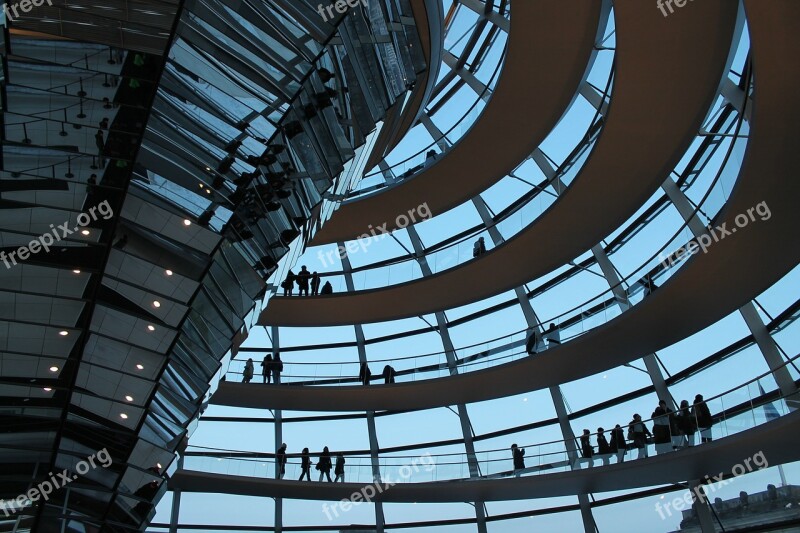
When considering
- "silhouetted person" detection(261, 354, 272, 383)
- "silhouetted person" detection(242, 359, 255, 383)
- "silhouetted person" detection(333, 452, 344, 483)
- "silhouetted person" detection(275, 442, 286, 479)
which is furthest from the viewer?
"silhouetted person" detection(261, 354, 272, 383)

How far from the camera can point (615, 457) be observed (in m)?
21.2

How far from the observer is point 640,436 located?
20.5 m

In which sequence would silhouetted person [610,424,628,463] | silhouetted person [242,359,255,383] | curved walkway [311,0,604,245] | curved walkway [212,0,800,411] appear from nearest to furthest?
curved walkway [212,0,800,411]
curved walkway [311,0,604,245]
silhouetted person [610,424,628,463]
silhouetted person [242,359,255,383]

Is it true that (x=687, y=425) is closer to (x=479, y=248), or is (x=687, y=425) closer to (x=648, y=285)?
(x=648, y=285)

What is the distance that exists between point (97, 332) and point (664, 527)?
1930 cm

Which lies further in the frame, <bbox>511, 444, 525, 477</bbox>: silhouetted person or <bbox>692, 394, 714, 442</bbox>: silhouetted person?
<bbox>511, 444, 525, 477</bbox>: silhouetted person

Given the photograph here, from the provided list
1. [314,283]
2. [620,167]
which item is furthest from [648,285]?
[314,283]

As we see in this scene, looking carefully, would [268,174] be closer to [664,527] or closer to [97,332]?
[97,332]

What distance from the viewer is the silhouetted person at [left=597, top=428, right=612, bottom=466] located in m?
21.5

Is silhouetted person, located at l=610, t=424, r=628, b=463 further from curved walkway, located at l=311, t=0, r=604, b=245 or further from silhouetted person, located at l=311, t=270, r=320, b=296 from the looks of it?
silhouetted person, located at l=311, t=270, r=320, b=296

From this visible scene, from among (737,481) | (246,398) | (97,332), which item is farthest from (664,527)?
(97,332)

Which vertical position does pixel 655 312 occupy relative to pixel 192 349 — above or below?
above

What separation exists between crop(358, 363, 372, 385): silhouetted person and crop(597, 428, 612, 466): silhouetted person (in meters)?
9.83

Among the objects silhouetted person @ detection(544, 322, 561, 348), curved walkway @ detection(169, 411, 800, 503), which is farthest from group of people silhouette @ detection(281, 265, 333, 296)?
silhouetted person @ detection(544, 322, 561, 348)
